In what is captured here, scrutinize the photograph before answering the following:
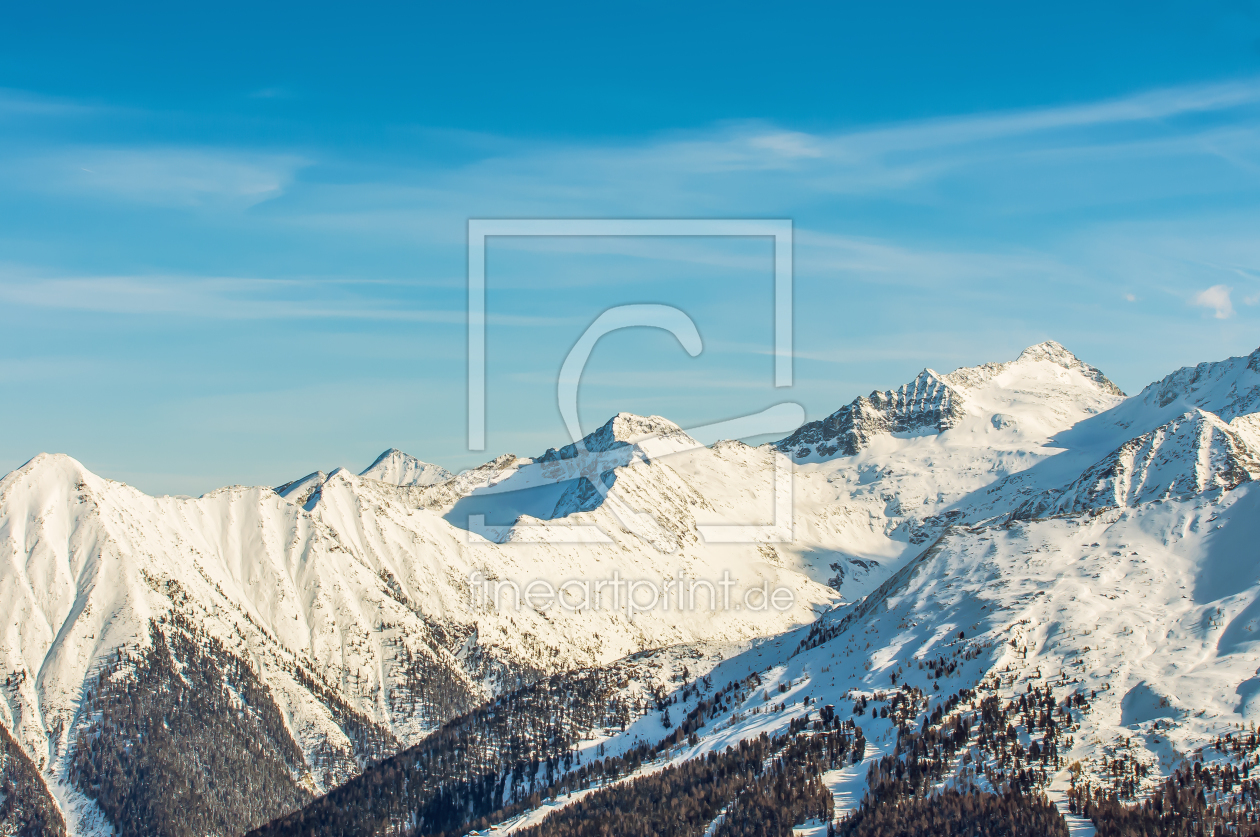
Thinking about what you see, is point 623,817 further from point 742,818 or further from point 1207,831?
point 1207,831

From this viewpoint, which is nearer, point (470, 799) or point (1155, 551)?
point (1155, 551)

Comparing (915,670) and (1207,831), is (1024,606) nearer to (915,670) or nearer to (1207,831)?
(915,670)

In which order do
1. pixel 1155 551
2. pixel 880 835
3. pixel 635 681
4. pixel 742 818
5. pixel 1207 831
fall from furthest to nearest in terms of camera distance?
pixel 635 681, pixel 1155 551, pixel 742 818, pixel 880 835, pixel 1207 831

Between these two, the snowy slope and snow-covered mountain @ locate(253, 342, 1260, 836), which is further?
the snowy slope

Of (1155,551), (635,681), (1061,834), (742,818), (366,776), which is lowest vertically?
(366,776)

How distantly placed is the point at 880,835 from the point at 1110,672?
3905 cm

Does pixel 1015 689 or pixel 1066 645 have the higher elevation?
pixel 1066 645

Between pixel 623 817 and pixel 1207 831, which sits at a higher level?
pixel 1207 831

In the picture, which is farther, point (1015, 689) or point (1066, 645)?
point (1066, 645)

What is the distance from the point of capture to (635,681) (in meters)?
183

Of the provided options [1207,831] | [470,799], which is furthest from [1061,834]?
[470,799]

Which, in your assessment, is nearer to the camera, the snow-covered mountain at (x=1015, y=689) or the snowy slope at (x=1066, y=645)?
the snow-covered mountain at (x=1015, y=689)

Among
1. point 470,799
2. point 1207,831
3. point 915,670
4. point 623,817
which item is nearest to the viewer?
point 1207,831

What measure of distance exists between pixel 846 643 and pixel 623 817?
53483mm
